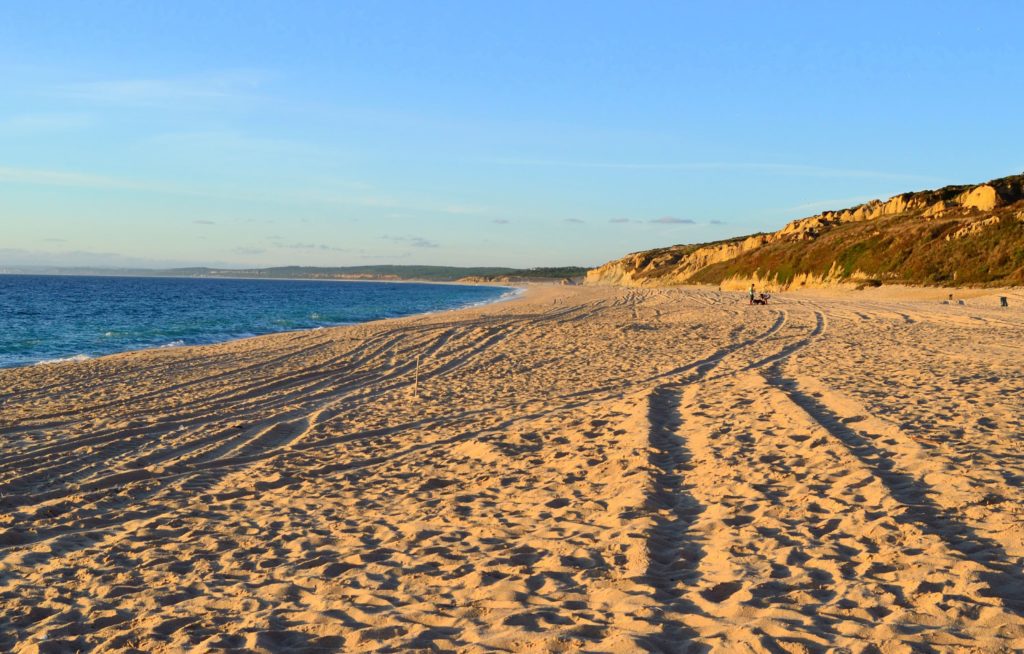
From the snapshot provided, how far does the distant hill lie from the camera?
49500 millimetres

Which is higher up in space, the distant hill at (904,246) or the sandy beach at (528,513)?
the distant hill at (904,246)

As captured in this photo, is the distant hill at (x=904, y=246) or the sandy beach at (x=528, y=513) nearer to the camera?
the sandy beach at (x=528, y=513)

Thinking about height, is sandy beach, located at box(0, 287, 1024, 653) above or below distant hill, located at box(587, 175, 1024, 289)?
below

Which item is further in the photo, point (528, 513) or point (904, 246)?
point (904, 246)

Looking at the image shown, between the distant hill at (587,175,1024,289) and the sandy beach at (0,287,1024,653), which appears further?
the distant hill at (587,175,1024,289)

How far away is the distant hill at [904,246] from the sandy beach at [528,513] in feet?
130

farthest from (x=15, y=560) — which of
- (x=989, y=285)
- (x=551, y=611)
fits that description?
(x=989, y=285)

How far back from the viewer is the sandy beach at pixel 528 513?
5082 mm

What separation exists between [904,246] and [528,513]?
59.1m

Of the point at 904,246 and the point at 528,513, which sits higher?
the point at 904,246

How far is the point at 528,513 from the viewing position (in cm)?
771

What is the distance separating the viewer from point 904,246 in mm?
57469

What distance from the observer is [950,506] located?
7.09m

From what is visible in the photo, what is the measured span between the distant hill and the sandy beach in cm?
3958
